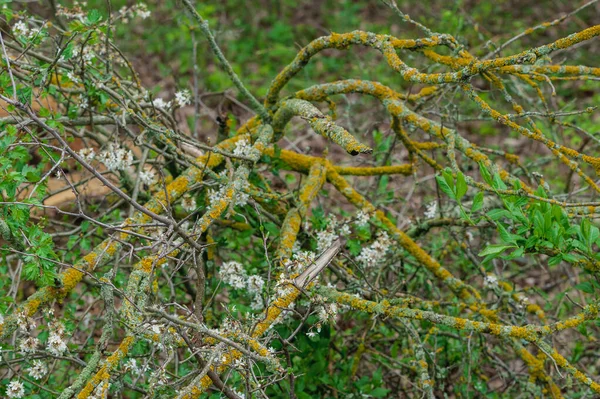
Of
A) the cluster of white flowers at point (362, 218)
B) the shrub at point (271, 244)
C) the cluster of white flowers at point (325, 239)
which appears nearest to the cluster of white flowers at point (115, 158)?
the shrub at point (271, 244)

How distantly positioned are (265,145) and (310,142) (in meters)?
3.46

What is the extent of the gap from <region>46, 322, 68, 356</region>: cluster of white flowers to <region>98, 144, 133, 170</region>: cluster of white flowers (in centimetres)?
72

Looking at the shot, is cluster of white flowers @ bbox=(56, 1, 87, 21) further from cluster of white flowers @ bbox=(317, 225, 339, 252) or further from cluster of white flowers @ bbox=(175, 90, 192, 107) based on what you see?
cluster of white flowers @ bbox=(317, 225, 339, 252)

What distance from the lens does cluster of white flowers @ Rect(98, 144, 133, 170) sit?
2.86 metres

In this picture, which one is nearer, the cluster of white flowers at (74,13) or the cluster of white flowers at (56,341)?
the cluster of white flowers at (56,341)

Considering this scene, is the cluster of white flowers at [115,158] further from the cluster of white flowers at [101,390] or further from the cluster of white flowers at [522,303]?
the cluster of white flowers at [522,303]

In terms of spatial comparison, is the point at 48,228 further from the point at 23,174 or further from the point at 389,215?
the point at 389,215

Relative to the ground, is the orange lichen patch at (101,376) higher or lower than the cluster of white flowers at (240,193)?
lower

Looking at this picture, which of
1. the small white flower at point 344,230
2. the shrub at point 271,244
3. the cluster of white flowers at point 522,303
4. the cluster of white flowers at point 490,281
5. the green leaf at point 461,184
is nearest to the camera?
the shrub at point 271,244

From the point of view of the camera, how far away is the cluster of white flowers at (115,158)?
9.38ft

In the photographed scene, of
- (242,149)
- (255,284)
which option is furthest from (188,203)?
(255,284)

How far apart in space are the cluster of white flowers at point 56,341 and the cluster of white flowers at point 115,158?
2.35 feet

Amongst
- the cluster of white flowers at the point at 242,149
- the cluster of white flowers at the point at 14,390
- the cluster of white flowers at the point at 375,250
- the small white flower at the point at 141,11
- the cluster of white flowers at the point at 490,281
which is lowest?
the cluster of white flowers at the point at 14,390

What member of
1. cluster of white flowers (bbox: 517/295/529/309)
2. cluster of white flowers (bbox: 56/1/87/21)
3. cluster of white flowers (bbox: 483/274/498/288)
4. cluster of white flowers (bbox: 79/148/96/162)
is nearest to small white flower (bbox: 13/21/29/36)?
cluster of white flowers (bbox: 56/1/87/21)
